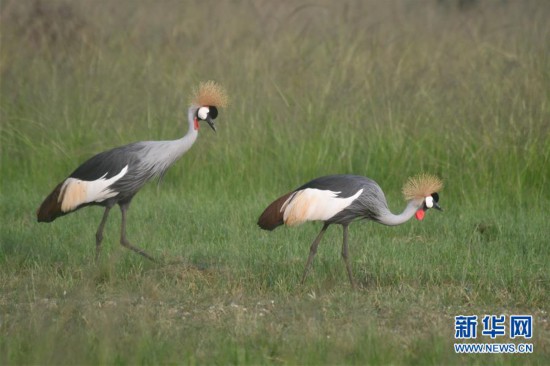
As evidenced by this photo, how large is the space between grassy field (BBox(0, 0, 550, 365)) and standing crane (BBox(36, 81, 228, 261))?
1.08 ft

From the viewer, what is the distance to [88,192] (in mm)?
6262

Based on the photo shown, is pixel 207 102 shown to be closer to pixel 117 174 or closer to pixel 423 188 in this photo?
pixel 117 174

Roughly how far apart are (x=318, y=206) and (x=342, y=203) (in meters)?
0.14

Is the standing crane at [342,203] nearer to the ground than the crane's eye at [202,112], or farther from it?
nearer to the ground

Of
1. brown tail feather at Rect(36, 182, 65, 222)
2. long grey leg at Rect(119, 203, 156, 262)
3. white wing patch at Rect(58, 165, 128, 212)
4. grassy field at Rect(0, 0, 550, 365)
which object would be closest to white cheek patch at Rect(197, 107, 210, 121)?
white wing patch at Rect(58, 165, 128, 212)

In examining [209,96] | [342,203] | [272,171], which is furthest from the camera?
[272,171]

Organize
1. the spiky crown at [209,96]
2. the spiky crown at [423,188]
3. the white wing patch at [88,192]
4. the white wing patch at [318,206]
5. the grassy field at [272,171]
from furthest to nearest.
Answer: the spiky crown at [209,96] < the white wing patch at [88,192] < the spiky crown at [423,188] < the white wing patch at [318,206] < the grassy field at [272,171]

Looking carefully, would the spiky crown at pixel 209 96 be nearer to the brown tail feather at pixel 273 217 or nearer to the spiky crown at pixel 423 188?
the brown tail feather at pixel 273 217

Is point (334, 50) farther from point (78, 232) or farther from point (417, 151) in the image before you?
point (78, 232)

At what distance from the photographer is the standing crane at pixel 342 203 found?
577 centimetres

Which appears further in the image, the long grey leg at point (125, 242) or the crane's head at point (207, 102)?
the crane's head at point (207, 102)

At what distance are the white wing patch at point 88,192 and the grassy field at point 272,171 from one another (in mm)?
360

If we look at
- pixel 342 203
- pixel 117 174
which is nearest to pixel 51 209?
pixel 117 174

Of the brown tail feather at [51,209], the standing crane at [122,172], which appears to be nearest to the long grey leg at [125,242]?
the standing crane at [122,172]
